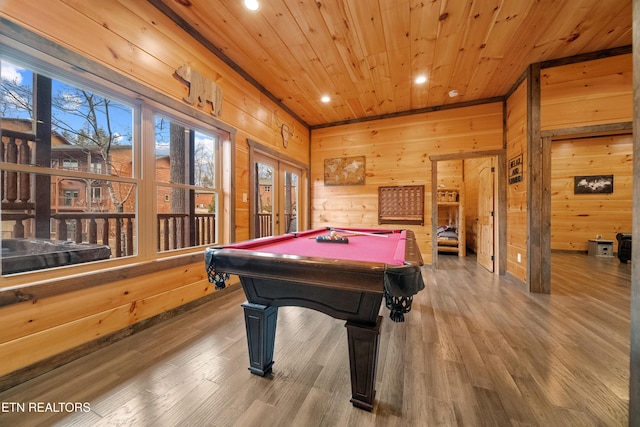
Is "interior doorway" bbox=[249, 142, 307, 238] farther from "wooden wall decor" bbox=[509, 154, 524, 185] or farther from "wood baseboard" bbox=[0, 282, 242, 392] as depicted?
"wooden wall decor" bbox=[509, 154, 524, 185]

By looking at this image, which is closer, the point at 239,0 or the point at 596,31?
the point at 239,0

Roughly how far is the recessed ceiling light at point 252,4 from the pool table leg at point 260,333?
2.48 metres

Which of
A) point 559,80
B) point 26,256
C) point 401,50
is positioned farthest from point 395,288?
point 559,80

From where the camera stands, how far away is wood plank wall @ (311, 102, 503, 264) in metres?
4.05

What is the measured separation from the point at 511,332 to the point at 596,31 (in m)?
3.19

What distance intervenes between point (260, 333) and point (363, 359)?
64 cm

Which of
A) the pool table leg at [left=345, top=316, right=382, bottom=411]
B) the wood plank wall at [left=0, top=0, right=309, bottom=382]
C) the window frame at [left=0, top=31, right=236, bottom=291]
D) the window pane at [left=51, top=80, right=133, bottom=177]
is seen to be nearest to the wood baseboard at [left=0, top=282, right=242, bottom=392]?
the wood plank wall at [left=0, top=0, right=309, bottom=382]

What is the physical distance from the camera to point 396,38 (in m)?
2.52

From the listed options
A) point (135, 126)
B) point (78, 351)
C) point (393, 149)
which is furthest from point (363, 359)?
point (393, 149)

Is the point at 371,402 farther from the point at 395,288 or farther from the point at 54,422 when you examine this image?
the point at 54,422

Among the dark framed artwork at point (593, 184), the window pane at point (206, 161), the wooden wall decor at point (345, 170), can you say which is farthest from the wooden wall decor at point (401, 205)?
the dark framed artwork at point (593, 184)

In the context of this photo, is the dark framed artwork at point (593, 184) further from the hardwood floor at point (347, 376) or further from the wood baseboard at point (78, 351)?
the wood baseboard at point (78, 351)

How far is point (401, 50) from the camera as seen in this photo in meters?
2.71

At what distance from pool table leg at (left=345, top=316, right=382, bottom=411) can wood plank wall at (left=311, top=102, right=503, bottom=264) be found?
11.8 feet
